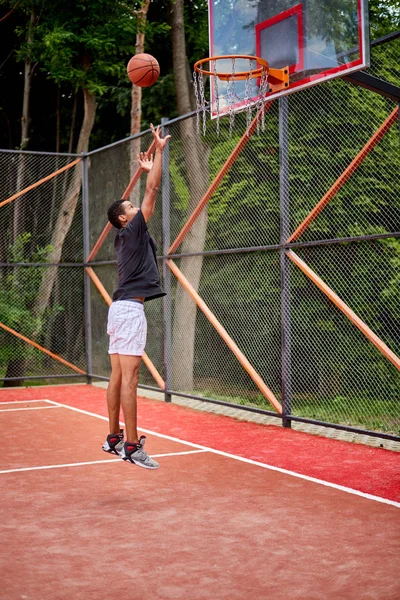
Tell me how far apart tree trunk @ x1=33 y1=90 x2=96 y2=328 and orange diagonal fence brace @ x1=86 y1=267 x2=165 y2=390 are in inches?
27.5

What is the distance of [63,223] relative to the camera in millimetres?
15156

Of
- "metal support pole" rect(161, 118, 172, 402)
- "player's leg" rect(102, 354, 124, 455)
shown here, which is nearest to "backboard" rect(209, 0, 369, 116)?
"player's leg" rect(102, 354, 124, 455)

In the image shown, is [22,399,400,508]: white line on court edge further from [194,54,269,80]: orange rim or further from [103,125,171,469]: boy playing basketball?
[194,54,269,80]: orange rim

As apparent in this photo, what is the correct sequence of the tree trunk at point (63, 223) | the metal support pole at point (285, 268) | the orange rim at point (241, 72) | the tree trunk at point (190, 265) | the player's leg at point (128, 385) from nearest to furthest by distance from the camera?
the player's leg at point (128, 385)
the orange rim at point (241, 72)
the metal support pole at point (285, 268)
the tree trunk at point (190, 265)
the tree trunk at point (63, 223)

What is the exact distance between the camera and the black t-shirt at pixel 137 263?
20.5ft

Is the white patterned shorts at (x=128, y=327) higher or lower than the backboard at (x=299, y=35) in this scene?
lower

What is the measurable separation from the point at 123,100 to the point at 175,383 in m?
8.90

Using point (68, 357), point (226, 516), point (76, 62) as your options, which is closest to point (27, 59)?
point (76, 62)

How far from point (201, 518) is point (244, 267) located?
7.89m

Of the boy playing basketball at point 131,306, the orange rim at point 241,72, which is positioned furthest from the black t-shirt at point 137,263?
the orange rim at point 241,72

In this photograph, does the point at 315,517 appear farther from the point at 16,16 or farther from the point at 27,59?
the point at 16,16

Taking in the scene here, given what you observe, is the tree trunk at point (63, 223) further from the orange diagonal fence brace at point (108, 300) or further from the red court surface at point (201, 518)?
the red court surface at point (201, 518)

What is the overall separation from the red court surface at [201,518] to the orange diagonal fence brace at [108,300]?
9.45 ft

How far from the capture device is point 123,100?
18516 millimetres
